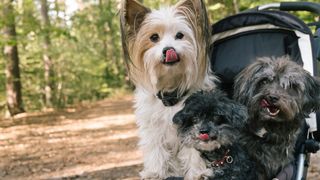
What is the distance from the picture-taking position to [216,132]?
8.96 ft

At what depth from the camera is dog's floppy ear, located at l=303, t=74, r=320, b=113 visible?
299 centimetres

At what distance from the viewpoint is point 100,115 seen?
14.2m

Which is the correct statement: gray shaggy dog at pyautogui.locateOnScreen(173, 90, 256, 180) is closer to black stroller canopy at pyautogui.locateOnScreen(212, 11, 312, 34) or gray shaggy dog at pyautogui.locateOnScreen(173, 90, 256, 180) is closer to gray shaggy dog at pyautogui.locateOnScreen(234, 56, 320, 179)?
gray shaggy dog at pyautogui.locateOnScreen(234, 56, 320, 179)

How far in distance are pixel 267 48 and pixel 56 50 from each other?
12.4 m

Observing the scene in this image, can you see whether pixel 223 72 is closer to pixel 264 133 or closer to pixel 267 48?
pixel 267 48

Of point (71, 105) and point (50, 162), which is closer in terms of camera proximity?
point (50, 162)

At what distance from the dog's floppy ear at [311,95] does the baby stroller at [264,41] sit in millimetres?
327

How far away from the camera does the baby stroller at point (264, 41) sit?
11.5 ft

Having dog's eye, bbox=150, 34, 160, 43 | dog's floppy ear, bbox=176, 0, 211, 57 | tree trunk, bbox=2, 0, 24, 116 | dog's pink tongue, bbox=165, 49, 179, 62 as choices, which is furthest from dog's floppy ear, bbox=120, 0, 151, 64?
tree trunk, bbox=2, 0, 24, 116

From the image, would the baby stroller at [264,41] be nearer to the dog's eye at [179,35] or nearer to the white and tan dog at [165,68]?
the white and tan dog at [165,68]

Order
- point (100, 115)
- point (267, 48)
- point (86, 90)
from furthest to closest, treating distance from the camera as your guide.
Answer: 1. point (86, 90)
2. point (100, 115)
3. point (267, 48)

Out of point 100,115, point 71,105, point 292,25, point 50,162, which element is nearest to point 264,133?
point 292,25

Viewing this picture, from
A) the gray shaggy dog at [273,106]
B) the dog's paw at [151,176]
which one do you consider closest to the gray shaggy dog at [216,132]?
the gray shaggy dog at [273,106]

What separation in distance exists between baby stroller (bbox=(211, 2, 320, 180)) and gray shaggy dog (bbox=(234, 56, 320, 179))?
34cm
